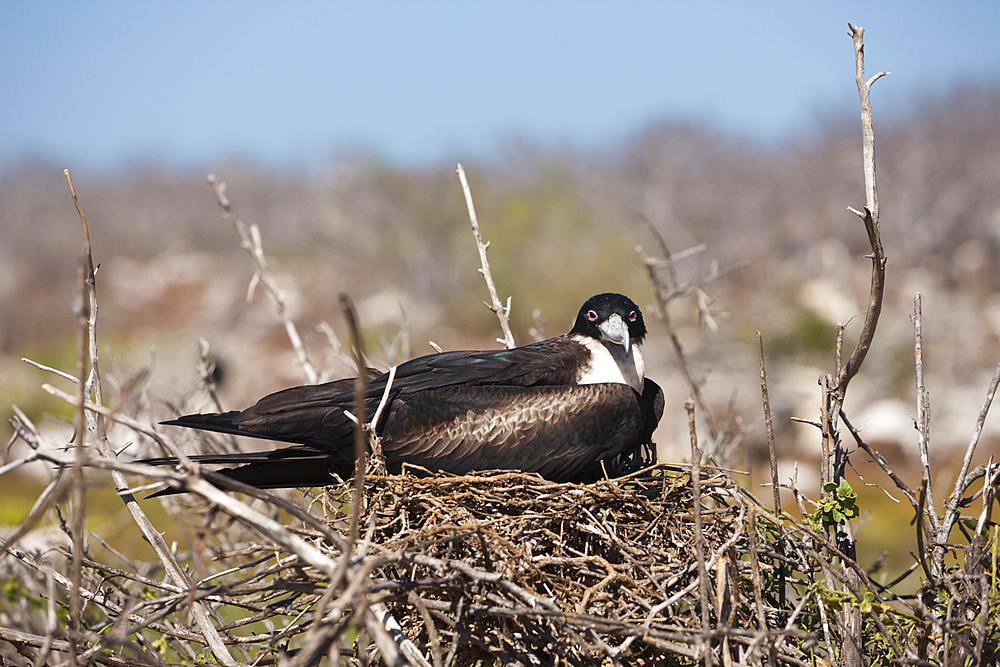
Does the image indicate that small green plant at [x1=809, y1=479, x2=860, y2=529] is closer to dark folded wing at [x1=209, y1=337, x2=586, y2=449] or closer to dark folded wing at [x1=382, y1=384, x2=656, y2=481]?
dark folded wing at [x1=382, y1=384, x2=656, y2=481]

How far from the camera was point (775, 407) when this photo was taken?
38.0 feet

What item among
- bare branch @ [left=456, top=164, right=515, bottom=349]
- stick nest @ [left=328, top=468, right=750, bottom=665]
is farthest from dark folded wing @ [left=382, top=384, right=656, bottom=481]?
bare branch @ [left=456, top=164, right=515, bottom=349]

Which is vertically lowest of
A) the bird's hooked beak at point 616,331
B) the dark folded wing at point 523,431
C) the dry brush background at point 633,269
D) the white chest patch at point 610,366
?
the dry brush background at point 633,269

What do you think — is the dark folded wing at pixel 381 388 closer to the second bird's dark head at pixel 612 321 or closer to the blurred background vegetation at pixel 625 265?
the second bird's dark head at pixel 612 321

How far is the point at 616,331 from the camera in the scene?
126 inches

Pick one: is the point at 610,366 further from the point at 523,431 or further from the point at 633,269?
the point at 633,269

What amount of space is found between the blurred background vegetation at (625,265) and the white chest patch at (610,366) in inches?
247

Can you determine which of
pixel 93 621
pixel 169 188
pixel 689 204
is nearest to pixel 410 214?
pixel 689 204

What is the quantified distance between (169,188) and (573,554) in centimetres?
3520

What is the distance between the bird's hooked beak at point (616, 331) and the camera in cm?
320

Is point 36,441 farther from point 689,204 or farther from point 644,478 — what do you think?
point 689,204

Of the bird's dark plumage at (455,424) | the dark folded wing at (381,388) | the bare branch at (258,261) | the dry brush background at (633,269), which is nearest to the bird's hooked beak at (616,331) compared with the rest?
the dark folded wing at (381,388)

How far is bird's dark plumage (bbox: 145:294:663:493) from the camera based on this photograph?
282 cm

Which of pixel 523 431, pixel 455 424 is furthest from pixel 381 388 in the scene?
pixel 523 431
